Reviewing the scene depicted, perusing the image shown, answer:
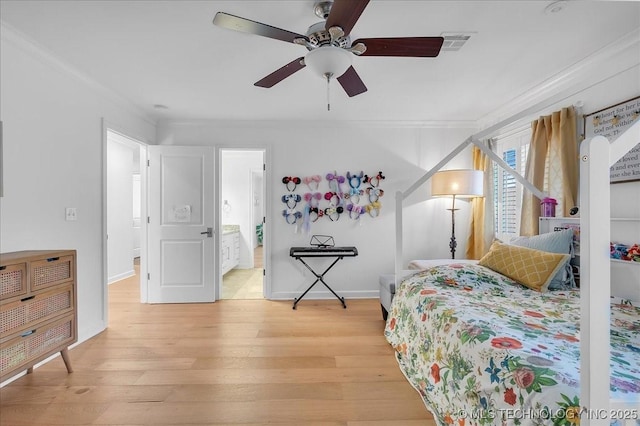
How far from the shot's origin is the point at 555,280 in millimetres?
2193

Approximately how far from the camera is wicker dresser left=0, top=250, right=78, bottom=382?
5.83ft

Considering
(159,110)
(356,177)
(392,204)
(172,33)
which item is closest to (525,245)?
(392,204)

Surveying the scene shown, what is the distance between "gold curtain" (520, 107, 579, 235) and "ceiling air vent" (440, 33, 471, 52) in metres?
1.19

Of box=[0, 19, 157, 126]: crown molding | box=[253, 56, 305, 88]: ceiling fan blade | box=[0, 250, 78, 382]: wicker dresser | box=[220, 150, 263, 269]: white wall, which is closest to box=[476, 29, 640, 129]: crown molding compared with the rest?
box=[253, 56, 305, 88]: ceiling fan blade

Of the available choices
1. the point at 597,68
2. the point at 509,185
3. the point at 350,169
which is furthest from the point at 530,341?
the point at 350,169

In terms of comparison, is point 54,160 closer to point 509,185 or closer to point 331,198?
point 331,198

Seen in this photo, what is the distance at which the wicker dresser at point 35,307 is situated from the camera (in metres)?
1.78

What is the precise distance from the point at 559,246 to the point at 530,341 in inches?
54.7

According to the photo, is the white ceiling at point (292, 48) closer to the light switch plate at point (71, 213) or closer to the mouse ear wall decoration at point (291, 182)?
the mouse ear wall decoration at point (291, 182)

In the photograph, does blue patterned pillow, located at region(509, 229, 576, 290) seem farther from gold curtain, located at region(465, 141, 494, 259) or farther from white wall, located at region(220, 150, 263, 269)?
white wall, located at region(220, 150, 263, 269)

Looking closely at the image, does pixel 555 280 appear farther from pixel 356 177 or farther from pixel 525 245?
pixel 356 177

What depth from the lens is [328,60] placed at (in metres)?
1.66

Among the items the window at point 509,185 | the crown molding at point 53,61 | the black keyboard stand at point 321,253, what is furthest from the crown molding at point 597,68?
the crown molding at point 53,61

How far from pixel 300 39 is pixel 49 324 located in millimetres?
2460
